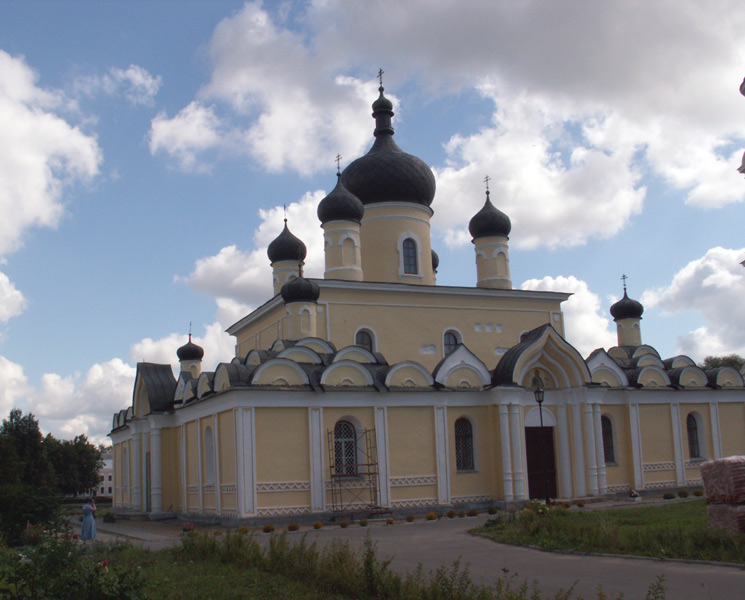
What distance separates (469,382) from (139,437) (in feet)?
40.1

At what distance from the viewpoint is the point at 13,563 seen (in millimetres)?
7836

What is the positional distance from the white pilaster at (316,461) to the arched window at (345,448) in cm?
65

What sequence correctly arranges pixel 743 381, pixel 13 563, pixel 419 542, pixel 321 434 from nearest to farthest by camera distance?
pixel 13 563, pixel 419 542, pixel 321 434, pixel 743 381

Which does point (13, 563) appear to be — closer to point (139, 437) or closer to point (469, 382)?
point (469, 382)

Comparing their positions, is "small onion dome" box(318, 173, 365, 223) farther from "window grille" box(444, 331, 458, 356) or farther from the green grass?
the green grass

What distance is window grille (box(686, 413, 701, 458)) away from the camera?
2533 centimetres

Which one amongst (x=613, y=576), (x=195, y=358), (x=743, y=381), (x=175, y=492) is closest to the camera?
(x=613, y=576)

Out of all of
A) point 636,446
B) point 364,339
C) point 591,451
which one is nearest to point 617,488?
point 636,446

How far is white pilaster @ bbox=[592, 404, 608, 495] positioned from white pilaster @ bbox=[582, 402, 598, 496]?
0.15 metres

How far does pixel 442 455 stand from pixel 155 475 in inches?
384

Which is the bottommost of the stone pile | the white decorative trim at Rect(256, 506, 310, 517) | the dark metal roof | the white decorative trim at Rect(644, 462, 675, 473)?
the white decorative trim at Rect(256, 506, 310, 517)

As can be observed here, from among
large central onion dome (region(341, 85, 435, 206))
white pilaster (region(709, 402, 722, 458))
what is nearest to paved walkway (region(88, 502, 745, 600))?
white pilaster (region(709, 402, 722, 458))

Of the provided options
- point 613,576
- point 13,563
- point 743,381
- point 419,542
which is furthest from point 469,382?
point 13,563

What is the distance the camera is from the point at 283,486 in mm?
19000
